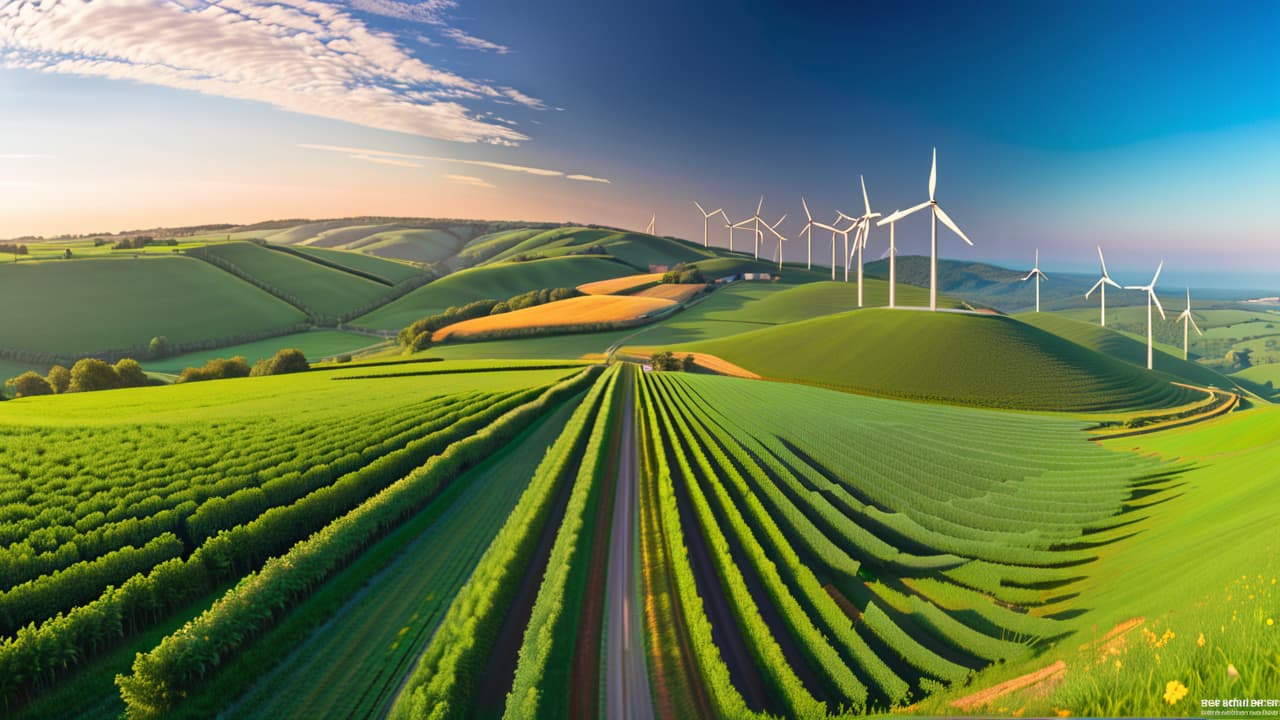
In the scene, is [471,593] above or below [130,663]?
above

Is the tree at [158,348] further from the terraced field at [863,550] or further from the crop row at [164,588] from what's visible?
the terraced field at [863,550]

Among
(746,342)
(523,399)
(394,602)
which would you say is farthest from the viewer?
(746,342)

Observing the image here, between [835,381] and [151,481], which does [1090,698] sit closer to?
[151,481]

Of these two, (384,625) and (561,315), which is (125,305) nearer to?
(561,315)

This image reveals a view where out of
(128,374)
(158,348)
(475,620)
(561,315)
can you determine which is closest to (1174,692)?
(475,620)

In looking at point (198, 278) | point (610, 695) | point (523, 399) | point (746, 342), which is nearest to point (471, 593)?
point (610, 695)

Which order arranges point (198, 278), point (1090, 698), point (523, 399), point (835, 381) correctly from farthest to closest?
1. point (198, 278)
2. point (835, 381)
3. point (523, 399)
4. point (1090, 698)
